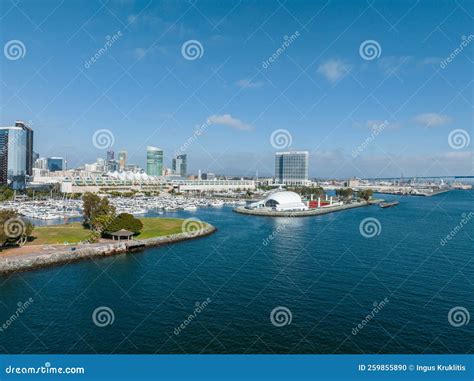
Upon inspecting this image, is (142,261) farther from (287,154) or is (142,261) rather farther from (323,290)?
(287,154)

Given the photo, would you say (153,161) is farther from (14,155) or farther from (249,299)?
(249,299)

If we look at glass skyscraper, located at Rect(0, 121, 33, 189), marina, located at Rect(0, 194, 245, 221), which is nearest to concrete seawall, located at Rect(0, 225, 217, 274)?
marina, located at Rect(0, 194, 245, 221)

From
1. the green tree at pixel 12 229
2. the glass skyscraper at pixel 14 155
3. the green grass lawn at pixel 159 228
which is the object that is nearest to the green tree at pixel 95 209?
the green grass lawn at pixel 159 228

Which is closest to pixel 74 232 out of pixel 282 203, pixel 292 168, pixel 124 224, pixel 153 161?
pixel 124 224

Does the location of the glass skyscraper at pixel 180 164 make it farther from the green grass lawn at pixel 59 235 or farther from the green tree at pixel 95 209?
the green tree at pixel 95 209

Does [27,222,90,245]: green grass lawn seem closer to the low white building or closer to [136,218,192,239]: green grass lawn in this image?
[136,218,192,239]: green grass lawn

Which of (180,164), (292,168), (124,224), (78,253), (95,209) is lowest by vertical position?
(78,253)
